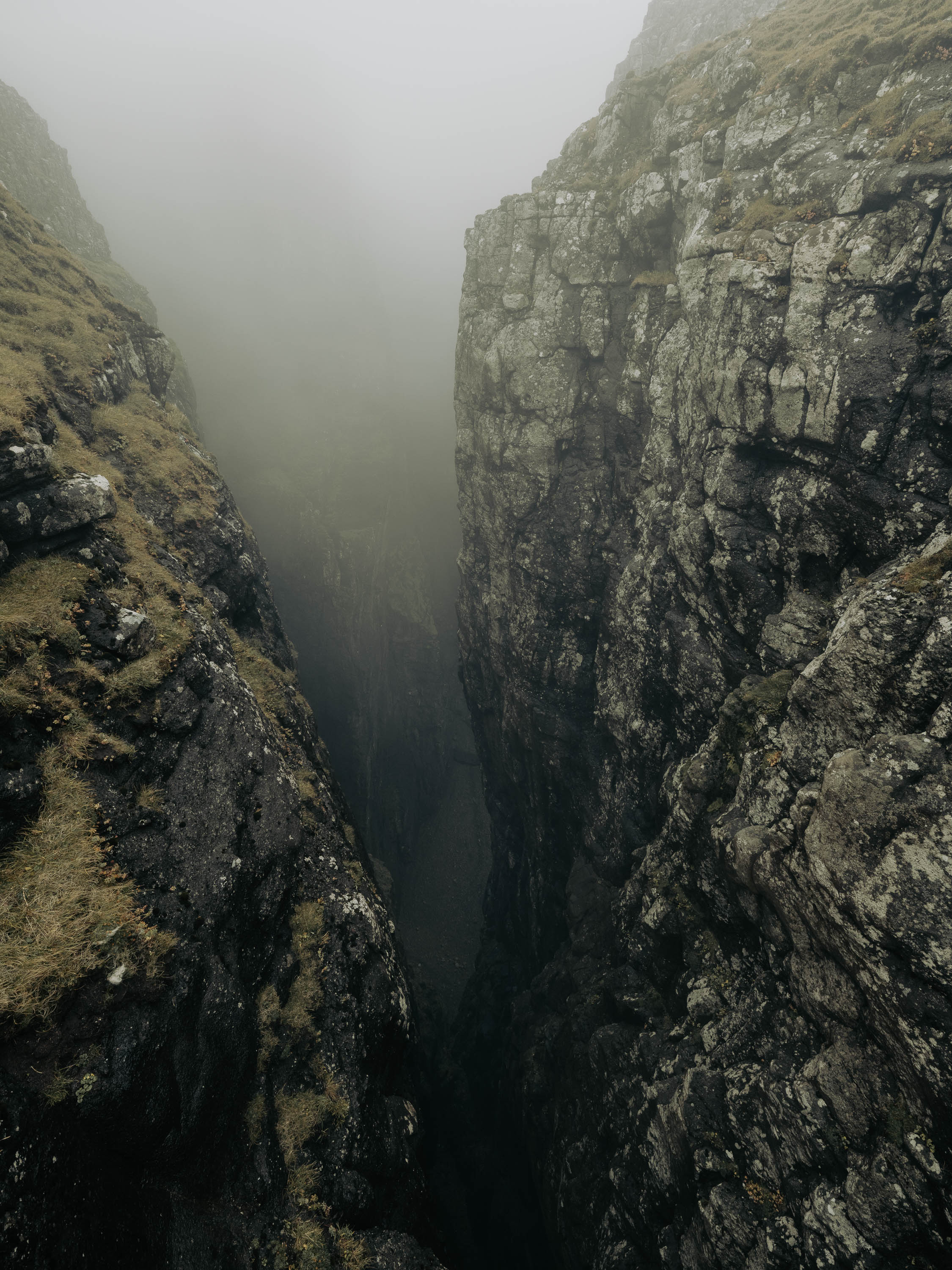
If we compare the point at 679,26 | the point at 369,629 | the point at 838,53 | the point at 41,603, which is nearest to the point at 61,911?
the point at 41,603

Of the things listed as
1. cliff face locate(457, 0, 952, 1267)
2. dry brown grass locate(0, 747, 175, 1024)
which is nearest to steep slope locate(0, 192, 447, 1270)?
dry brown grass locate(0, 747, 175, 1024)

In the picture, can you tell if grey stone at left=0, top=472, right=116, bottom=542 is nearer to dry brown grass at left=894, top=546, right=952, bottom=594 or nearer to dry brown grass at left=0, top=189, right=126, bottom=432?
dry brown grass at left=0, top=189, right=126, bottom=432

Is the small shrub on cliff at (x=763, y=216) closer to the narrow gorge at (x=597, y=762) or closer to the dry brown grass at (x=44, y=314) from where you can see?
the narrow gorge at (x=597, y=762)

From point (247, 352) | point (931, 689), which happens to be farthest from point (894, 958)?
point (247, 352)

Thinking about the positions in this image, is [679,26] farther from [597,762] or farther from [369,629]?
[597,762]

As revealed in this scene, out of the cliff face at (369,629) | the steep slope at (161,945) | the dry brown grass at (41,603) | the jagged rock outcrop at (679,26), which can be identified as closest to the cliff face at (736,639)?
the steep slope at (161,945)
